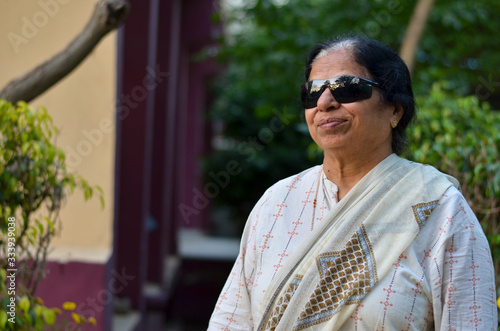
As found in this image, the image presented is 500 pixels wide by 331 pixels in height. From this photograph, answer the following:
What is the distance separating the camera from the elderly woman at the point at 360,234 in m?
1.56

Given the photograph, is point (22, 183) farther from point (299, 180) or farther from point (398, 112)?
point (398, 112)

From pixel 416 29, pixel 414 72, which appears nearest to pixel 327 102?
pixel 416 29

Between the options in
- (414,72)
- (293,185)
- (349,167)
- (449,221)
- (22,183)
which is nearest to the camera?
(449,221)

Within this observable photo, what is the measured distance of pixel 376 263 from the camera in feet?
5.28

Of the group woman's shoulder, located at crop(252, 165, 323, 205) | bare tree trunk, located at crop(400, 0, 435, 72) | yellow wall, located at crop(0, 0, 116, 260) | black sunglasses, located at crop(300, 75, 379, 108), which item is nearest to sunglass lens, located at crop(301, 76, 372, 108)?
black sunglasses, located at crop(300, 75, 379, 108)

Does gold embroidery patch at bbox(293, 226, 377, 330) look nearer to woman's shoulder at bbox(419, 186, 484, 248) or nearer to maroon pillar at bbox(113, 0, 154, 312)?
woman's shoulder at bbox(419, 186, 484, 248)

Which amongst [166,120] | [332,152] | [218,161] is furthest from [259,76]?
[332,152]

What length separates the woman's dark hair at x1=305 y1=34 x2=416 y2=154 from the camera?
1.76 meters

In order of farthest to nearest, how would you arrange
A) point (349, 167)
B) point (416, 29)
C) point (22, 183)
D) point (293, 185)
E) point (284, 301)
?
point (416, 29) < point (22, 183) < point (293, 185) < point (349, 167) < point (284, 301)

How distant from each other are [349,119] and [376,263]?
428 mm

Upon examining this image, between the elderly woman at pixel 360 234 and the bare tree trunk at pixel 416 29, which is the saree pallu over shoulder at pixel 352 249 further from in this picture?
the bare tree trunk at pixel 416 29

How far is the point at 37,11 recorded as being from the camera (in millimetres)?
3906

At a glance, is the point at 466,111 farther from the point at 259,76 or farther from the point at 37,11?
the point at 259,76

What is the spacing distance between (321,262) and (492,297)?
0.46 meters
